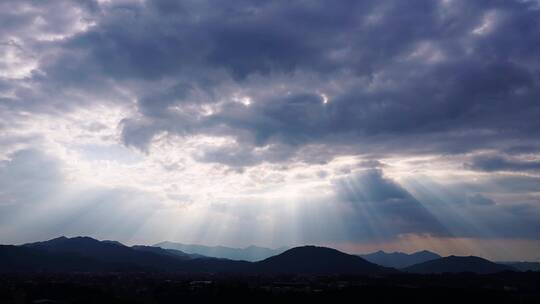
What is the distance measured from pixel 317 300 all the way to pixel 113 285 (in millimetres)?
93907

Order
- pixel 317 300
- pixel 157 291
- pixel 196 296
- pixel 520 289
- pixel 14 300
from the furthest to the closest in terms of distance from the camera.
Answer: pixel 520 289 → pixel 157 291 → pixel 196 296 → pixel 317 300 → pixel 14 300

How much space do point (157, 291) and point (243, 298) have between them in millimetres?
42980

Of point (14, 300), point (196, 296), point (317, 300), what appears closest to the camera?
point (14, 300)

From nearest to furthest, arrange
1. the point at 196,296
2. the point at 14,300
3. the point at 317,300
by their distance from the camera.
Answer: the point at 14,300 < the point at 317,300 < the point at 196,296

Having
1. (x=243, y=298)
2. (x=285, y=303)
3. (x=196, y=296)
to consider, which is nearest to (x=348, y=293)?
(x=285, y=303)

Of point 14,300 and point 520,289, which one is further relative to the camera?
point 520,289

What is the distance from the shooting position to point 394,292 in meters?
153

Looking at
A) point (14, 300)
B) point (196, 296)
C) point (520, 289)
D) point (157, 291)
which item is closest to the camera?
point (14, 300)

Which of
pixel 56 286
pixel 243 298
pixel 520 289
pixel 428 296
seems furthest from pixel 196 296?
pixel 520 289

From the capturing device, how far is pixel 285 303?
140250mm

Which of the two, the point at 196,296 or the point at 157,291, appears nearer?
the point at 196,296

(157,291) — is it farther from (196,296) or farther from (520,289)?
(520,289)

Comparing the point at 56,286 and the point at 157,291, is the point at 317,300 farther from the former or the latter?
the point at 56,286

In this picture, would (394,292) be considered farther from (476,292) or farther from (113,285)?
(113,285)
